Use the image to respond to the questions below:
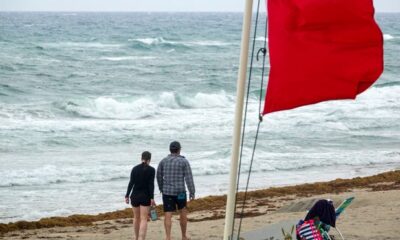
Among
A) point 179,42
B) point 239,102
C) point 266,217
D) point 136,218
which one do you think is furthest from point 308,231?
point 179,42

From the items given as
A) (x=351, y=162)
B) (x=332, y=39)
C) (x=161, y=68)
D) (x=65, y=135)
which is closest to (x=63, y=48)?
(x=161, y=68)

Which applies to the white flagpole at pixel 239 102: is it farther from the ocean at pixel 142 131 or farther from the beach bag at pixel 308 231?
the ocean at pixel 142 131

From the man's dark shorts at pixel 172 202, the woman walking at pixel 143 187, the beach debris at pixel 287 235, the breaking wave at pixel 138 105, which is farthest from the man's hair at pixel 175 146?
the breaking wave at pixel 138 105

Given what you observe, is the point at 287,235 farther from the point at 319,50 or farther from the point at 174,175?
the point at 319,50

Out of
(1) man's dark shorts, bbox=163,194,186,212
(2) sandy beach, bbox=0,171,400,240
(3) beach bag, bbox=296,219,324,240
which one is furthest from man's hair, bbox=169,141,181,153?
(2) sandy beach, bbox=0,171,400,240

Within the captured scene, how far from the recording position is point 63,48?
71188 mm

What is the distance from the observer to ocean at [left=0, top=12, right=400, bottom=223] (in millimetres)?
20062

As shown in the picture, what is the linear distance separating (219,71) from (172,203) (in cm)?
4515

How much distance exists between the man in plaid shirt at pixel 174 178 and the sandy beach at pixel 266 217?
1.58m

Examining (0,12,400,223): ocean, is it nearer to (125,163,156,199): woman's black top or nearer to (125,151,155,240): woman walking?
(125,151,155,240): woman walking

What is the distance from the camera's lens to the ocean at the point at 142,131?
65.8 ft

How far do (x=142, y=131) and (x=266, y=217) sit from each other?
15.5m

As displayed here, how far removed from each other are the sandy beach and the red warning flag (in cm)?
577

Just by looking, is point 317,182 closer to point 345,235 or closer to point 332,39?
point 345,235
